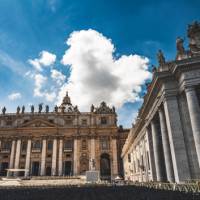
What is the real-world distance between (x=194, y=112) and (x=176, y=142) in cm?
278

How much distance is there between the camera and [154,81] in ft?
66.9

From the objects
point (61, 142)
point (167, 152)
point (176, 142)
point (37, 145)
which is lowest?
point (167, 152)

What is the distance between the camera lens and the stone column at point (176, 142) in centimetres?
1669

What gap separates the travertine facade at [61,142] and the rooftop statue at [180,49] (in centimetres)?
4640

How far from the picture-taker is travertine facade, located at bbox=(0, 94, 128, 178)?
199 feet

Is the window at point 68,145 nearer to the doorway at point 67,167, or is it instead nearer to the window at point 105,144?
the doorway at point 67,167

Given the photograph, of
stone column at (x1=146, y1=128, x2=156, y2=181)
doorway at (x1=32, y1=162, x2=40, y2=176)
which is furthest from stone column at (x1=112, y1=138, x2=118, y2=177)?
stone column at (x1=146, y1=128, x2=156, y2=181)

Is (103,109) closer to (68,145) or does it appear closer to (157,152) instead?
(68,145)

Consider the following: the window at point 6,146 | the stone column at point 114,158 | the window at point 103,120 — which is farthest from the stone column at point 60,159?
the window at point 6,146

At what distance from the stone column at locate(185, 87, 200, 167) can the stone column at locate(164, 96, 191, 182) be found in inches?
53.4

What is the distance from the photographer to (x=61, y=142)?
62.8 meters

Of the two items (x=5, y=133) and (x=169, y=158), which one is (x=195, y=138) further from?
(x=5, y=133)

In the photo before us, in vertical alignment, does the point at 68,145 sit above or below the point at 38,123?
below

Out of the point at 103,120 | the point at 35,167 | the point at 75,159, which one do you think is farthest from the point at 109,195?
the point at 35,167
